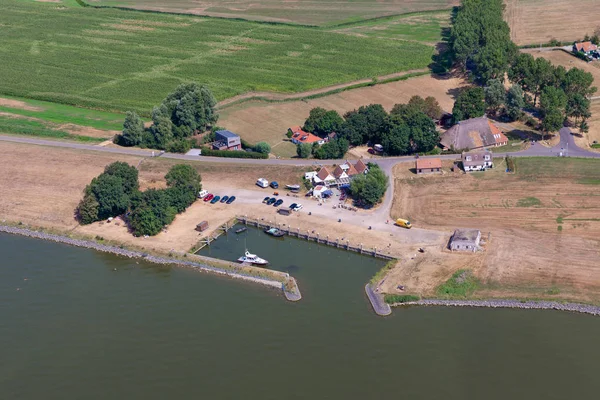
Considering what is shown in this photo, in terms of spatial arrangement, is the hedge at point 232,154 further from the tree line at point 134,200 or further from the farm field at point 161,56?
the farm field at point 161,56

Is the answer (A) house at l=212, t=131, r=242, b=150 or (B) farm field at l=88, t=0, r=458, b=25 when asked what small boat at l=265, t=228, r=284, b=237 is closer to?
(A) house at l=212, t=131, r=242, b=150

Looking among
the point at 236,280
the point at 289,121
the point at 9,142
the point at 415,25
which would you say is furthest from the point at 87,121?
the point at 415,25

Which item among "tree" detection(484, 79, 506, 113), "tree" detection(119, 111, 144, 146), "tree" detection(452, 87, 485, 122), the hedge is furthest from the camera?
"tree" detection(484, 79, 506, 113)

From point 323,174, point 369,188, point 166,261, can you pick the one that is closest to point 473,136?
point 369,188

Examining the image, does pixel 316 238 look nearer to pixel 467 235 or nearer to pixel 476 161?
pixel 467 235

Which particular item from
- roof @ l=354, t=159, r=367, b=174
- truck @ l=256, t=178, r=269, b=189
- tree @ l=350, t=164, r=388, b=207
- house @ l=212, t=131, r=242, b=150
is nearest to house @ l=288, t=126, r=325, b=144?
house @ l=212, t=131, r=242, b=150

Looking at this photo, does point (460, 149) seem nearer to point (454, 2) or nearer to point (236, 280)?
point (236, 280)
